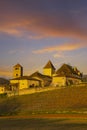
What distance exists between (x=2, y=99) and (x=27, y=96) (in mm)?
9145

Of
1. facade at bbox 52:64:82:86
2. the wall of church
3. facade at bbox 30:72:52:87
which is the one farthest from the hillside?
facade at bbox 30:72:52:87

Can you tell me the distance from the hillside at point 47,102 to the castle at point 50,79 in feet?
68.4

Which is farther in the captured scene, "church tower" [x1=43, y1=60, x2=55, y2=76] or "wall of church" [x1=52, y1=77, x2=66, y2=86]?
"church tower" [x1=43, y1=60, x2=55, y2=76]

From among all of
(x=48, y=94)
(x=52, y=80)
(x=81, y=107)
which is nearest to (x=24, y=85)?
(x=52, y=80)

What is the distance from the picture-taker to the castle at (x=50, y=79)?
123062 mm

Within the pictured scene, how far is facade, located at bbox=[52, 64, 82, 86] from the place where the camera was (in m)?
122

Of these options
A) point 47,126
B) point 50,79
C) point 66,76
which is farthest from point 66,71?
point 47,126

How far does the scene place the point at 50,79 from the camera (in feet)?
442

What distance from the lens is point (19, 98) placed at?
4006 inches

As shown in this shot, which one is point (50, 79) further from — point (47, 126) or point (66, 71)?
point (47, 126)

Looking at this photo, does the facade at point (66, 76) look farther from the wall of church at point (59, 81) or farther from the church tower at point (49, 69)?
the church tower at point (49, 69)

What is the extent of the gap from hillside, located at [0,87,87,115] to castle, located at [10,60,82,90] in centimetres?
2086

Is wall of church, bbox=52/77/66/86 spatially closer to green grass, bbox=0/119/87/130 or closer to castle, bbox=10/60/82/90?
castle, bbox=10/60/82/90

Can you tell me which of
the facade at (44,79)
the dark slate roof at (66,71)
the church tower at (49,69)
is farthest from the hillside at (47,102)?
the church tower at (49,69)
